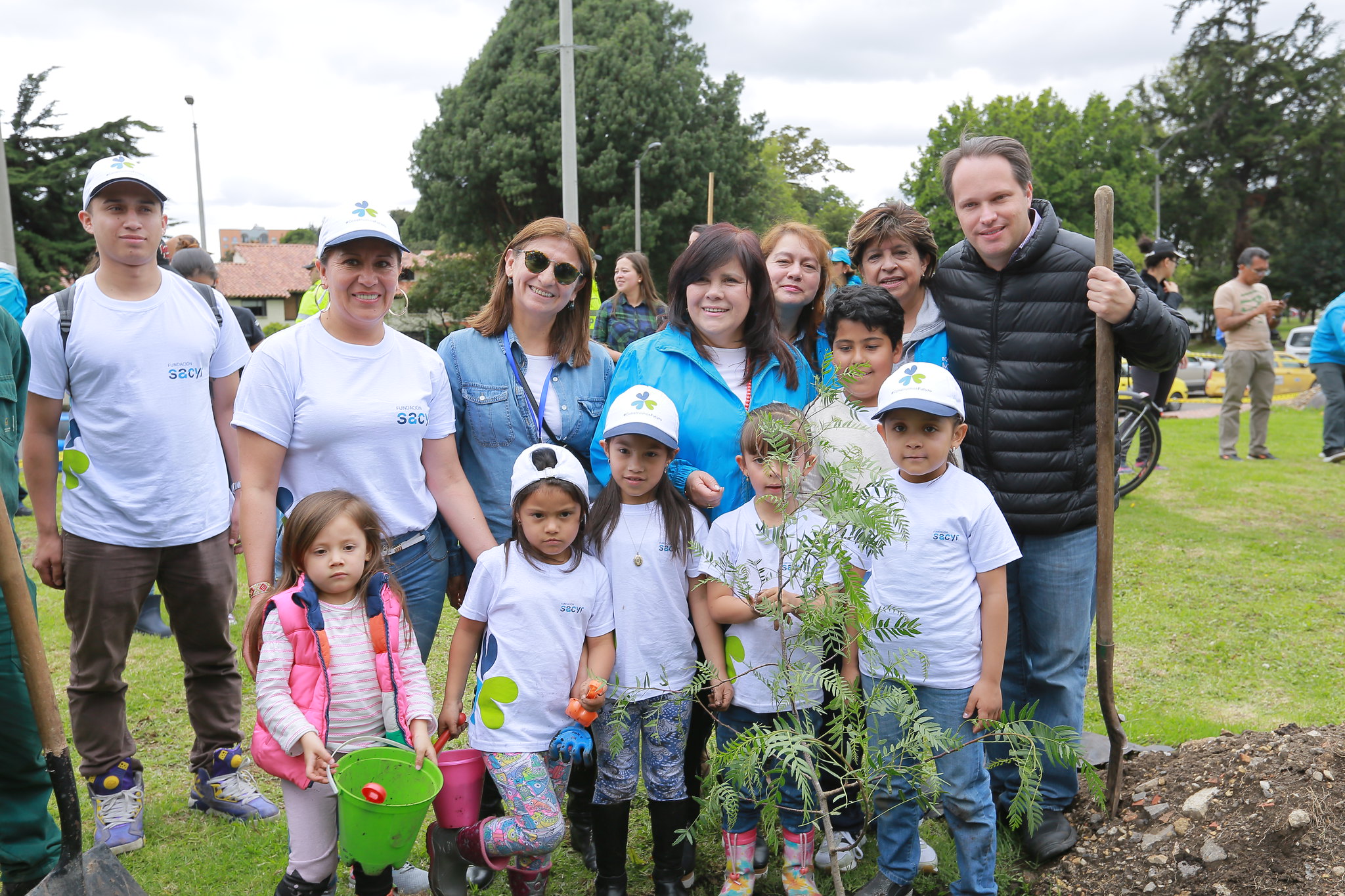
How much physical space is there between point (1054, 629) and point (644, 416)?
1572 mm

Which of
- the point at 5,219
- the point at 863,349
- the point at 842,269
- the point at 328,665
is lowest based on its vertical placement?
the point at 328,665

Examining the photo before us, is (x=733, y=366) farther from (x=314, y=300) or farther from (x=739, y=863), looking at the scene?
(x=314, y=300)

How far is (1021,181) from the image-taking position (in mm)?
3039

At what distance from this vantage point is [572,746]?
2795mm

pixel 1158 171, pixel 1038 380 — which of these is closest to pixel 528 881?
pixel 1038 380

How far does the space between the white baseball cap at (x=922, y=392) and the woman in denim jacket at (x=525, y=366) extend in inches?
41.4

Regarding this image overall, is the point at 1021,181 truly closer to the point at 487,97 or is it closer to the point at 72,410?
the point at 72,410

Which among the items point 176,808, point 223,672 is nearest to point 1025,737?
point 223,672

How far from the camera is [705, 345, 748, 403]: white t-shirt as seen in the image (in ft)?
10.4

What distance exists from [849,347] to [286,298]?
58.3 meters

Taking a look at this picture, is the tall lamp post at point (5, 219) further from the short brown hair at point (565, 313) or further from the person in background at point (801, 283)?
the person in background at point (801, 283)

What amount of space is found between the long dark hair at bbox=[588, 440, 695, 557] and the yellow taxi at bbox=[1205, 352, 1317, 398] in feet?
59.0

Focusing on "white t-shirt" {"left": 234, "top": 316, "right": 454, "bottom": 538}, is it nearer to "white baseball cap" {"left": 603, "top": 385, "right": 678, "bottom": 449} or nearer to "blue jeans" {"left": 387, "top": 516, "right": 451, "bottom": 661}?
"blue jeans" {"left": 387, "top": 516, "right": 451, "bottom": 661}

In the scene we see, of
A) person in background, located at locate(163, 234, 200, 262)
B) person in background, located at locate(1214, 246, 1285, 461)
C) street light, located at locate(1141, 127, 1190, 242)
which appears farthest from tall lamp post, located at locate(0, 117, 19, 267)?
street light, located at locate(1141, 127, 1190, 242)
